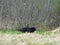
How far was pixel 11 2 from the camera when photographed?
31.7 feet

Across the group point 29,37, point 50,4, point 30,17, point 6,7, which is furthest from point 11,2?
point 29,37

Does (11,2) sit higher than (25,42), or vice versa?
(11,2)

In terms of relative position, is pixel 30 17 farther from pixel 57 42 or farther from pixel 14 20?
pixel 57 42

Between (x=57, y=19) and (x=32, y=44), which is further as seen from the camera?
(x=57, y=19)

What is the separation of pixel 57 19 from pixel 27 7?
53.9 inches

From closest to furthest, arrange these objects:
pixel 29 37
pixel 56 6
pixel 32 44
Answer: pixel 32 44
pixel 29 37
pixel 56 6

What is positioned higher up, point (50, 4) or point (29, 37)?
point (50, 4)

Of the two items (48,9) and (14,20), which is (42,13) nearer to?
(48,9)

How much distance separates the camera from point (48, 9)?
970 centimetres

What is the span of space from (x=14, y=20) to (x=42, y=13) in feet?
4.01

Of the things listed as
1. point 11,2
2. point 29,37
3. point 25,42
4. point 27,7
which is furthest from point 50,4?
point 25,42

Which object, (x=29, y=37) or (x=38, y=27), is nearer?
(x=29, y=37)

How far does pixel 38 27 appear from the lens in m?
9.67

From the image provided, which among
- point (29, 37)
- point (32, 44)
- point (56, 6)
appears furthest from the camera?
point (56, 6)
